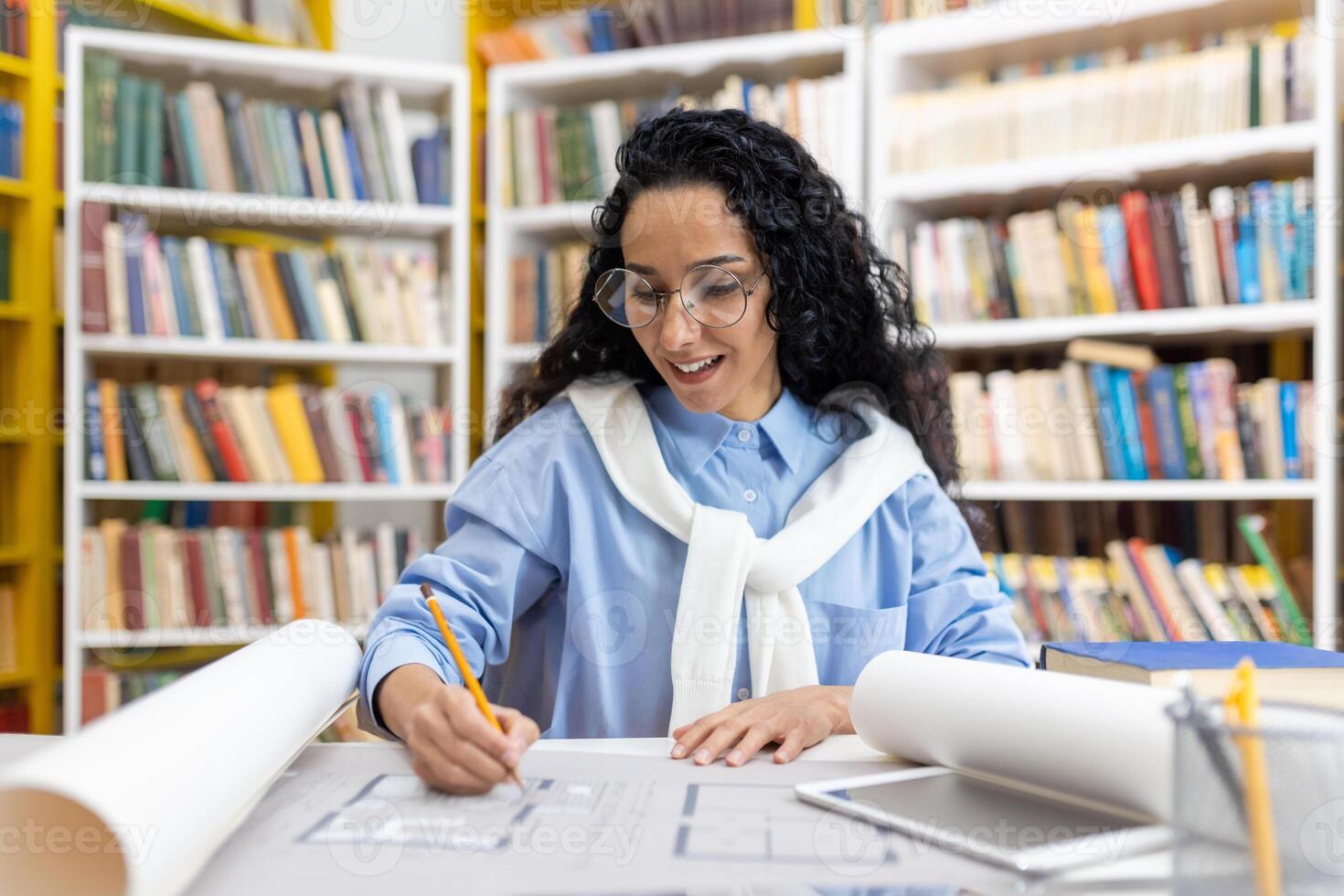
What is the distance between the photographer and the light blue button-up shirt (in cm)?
123

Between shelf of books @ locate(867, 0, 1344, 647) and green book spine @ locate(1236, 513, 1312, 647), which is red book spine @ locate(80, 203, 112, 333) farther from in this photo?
green book spine @ locate(1236, 513, 1312, 647)

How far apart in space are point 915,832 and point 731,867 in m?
0.13

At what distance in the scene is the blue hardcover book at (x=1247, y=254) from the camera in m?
2.15

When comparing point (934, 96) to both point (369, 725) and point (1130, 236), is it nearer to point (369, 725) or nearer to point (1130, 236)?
point (1130, 236)

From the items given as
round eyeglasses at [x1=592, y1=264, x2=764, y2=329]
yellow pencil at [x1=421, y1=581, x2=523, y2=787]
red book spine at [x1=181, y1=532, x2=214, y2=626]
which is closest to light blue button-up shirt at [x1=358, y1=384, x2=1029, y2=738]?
round eyeglasses at [x1=592, y1=264, x2=764, y2=329]

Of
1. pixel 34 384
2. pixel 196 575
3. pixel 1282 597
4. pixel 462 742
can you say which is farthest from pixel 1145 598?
pixel 34 384

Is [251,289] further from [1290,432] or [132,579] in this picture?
[1290,432]

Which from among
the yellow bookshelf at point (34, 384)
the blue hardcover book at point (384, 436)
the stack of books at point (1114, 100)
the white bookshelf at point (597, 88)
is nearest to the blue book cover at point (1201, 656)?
the stack of books at point (1114, 100)

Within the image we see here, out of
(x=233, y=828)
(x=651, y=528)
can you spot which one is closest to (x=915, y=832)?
(x=233, y=828)

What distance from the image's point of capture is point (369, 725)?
1020 mm

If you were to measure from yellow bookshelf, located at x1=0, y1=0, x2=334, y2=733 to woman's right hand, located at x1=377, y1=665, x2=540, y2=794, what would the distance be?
7.50 ft

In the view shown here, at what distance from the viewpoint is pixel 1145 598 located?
226 centimetres
